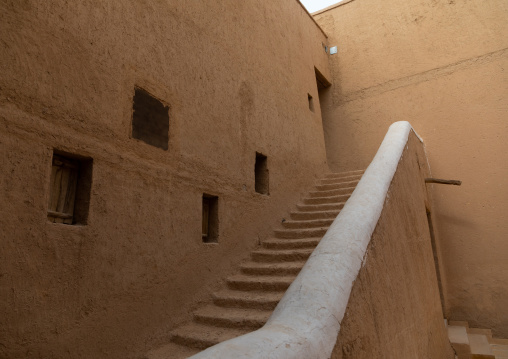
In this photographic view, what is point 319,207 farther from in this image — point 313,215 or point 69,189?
point 69,189

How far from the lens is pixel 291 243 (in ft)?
15.8

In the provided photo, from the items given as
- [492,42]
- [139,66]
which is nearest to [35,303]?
[139,66]

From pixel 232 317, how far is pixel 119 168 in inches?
72.6

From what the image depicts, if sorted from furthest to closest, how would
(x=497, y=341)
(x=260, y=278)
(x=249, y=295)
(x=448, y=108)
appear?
(x=448, y=108), (x=497, y=341), (x=260, y=278), (x=249, y=295)

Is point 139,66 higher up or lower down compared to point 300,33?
lower down

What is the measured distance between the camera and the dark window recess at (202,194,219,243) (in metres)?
4.42

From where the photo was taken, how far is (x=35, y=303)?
2.43 meters

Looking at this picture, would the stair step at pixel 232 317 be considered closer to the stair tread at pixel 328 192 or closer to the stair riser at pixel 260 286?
the stair riser at pixel 260 286

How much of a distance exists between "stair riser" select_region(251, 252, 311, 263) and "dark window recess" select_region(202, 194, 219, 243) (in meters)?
0.71

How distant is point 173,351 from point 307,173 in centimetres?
457

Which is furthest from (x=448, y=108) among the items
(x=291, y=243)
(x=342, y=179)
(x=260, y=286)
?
(x=260, y=286)

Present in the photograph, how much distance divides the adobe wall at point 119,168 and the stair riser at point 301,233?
25 cm

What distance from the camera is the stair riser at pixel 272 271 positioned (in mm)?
4066

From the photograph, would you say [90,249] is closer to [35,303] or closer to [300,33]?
[35,303]
